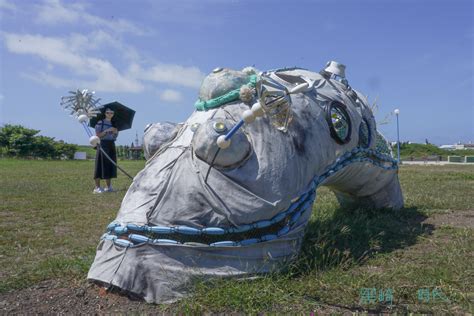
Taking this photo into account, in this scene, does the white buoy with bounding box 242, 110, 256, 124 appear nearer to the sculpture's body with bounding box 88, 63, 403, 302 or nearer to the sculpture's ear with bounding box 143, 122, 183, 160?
the sculpture's body with bounding box 88, 63, 403, 302

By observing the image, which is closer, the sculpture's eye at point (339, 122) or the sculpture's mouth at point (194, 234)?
the sculpture's mouth at point (194, 234)

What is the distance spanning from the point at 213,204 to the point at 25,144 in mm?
31930

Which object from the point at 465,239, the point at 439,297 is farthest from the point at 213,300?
the point at 465,239

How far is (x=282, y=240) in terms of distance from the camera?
353 centimetres

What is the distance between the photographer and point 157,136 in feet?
12.8

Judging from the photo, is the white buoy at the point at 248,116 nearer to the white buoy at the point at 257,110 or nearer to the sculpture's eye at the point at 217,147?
the white buoy at the point at 257,110

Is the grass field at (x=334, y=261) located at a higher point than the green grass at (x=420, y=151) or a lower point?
lower

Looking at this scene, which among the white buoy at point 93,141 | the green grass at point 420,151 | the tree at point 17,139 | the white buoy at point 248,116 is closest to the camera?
the white buoy at point 248,116

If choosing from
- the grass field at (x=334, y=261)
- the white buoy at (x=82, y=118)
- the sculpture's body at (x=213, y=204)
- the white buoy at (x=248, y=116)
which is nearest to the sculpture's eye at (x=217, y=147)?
the sculpture's body at (x=213, y=204)

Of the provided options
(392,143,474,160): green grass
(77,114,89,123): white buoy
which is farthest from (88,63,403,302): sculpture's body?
(392,143,474,160): green grass

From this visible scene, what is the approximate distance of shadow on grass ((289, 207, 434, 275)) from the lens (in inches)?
150

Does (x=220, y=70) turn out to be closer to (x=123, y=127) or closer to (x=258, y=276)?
(x=258, y=276)

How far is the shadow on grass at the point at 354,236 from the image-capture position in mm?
3816

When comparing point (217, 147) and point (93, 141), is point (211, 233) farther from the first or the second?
point (93, 141)
